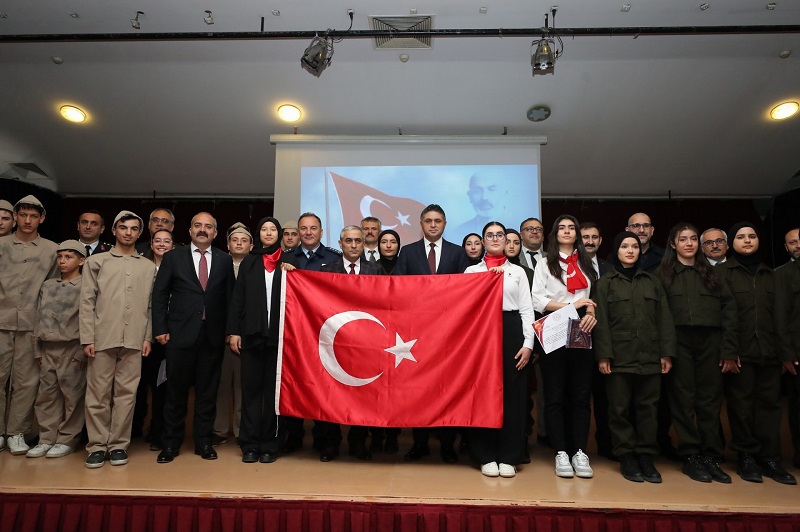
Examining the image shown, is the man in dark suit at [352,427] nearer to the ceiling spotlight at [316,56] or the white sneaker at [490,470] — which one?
the white sneaker at [490,470]

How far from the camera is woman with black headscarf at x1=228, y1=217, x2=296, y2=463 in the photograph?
3281 mm

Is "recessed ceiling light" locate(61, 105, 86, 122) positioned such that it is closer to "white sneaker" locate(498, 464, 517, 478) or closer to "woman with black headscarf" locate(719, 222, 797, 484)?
"white sneaker" locate(498, 464, 517, 478)

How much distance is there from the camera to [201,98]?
5.61 metres

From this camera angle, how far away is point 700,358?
10.4ft

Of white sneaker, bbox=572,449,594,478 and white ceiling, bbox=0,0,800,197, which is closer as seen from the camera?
white sneaker, bbox=572,449,594,478

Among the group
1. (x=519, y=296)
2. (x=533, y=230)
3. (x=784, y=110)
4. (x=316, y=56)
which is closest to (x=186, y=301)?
(x=519, y=296)

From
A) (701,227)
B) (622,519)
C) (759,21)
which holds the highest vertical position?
(759,21)

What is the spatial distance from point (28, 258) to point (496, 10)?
4.23 meters

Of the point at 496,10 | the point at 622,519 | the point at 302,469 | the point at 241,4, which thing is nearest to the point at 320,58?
the point at 241,4

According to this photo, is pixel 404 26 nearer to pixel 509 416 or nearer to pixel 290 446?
pixel 509 416

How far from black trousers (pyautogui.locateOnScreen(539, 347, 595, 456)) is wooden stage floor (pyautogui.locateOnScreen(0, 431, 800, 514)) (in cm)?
23

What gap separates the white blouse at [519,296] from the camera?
3.13 metres

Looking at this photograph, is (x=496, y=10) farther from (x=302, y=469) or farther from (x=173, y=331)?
(x=302, y=469)

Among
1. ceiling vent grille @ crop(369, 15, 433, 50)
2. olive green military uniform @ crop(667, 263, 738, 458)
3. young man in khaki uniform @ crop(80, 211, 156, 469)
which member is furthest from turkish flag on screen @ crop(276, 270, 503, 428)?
ceiling vent grille @ crop(369, 15, 433, 50)
